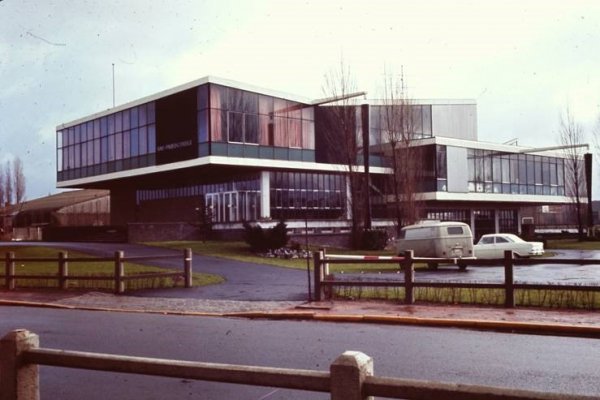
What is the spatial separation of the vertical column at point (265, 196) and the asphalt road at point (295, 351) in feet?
98.5

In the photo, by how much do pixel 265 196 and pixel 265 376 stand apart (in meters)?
40.1

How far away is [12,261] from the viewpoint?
19562mm

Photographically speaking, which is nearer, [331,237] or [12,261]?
[12,261]

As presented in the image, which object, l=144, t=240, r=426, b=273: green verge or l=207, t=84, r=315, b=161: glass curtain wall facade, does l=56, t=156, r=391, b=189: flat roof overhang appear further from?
l=144, t=240, r=426, b=273: green verge

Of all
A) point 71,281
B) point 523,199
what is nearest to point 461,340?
point 71,281

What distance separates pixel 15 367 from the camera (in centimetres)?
352

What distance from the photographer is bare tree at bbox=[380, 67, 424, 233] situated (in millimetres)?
39469

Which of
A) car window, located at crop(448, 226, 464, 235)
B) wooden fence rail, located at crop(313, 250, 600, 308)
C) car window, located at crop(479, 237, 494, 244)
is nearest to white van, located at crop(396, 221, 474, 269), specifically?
car window, located at crop(448, 226, 464, 235)

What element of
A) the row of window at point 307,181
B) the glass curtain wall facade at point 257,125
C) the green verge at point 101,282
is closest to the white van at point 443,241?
the green verge at point 101,282

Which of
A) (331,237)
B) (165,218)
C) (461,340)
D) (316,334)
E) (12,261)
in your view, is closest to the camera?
(461,340)

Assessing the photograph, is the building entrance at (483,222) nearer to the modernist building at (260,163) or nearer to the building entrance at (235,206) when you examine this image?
the modernist building at (260,163)

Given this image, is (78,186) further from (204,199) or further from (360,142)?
(360,142)

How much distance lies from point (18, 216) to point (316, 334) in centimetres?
7265

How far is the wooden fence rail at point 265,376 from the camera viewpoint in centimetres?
260
